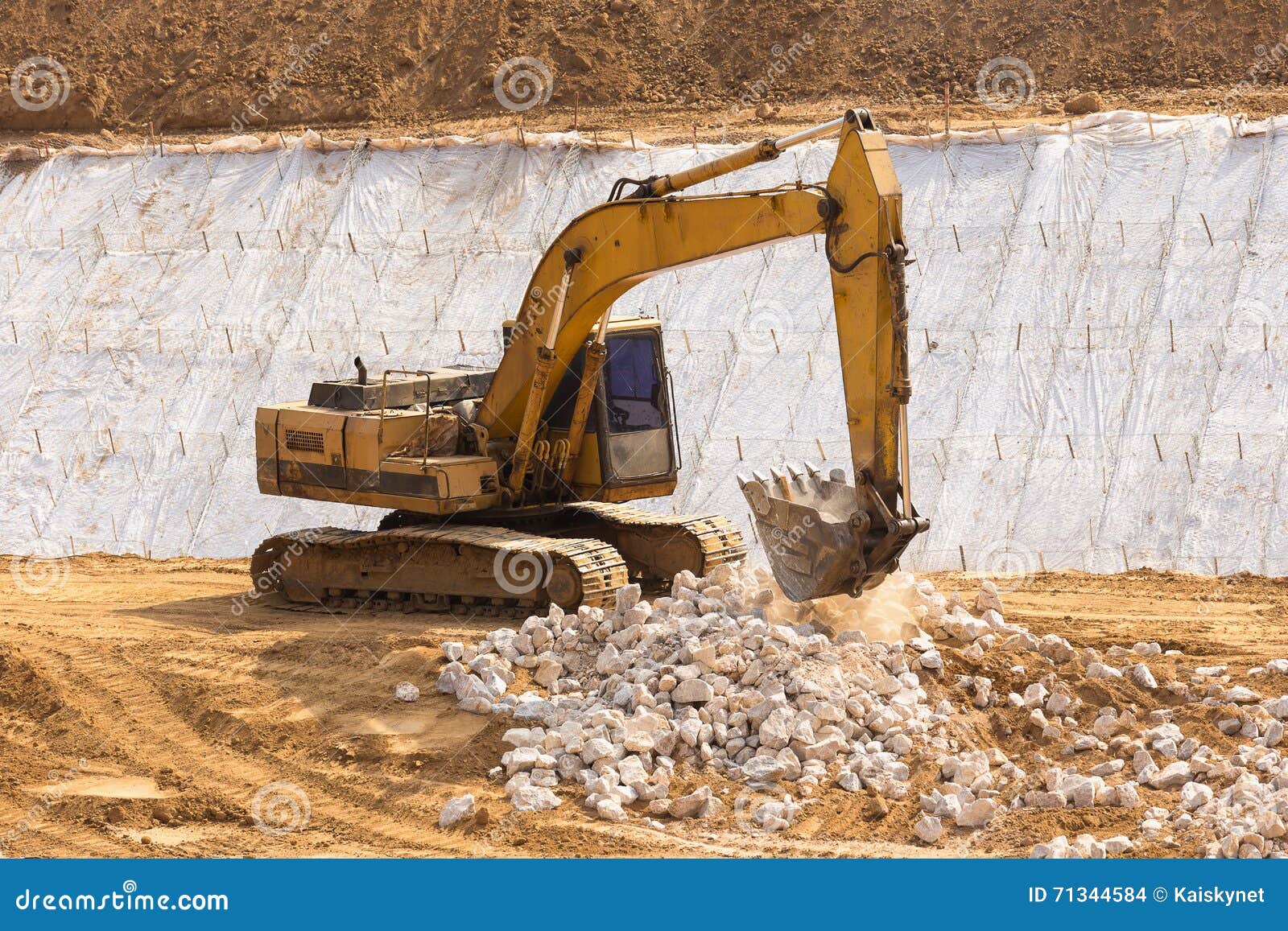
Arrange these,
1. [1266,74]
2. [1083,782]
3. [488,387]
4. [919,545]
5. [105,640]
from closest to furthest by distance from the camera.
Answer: [1083,782] < [105,640] < [488,387] < [919,545] < [1266,74]

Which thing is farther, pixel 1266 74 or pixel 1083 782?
pixel 1266 74

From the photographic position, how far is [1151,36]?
1021 inches

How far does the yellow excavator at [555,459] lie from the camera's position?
469 inches

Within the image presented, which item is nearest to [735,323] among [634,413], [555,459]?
[634,413]

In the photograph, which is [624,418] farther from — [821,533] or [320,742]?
[320,742]

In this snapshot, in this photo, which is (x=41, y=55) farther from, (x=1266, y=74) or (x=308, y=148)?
(x=1266, y=74)

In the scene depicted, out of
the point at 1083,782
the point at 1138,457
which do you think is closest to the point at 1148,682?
the point at 1083,782

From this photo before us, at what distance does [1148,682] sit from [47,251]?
65.0 ft

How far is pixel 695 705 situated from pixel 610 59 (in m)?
19.6

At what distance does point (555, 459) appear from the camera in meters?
14.1

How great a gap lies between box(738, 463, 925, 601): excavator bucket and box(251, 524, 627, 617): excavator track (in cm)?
173

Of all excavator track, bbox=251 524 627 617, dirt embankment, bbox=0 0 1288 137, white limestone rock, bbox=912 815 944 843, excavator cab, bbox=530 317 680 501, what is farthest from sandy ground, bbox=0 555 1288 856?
dirt embankment, bbox=0 0 1288 137

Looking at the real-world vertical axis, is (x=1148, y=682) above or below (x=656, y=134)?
below

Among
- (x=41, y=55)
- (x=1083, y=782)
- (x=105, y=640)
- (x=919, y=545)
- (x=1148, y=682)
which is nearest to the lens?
(x=1083, y=782)
